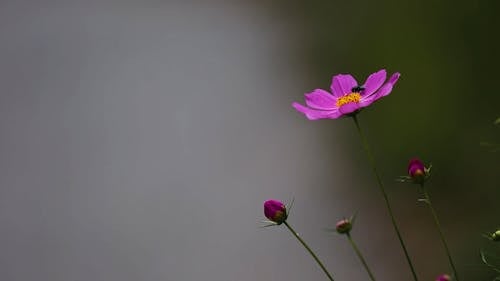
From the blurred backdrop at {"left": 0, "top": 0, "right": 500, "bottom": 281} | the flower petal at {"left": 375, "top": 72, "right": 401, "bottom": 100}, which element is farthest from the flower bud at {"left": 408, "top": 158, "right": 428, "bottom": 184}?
the blurred backdrop at {"left": 0, "top": 0, "right": 500, "bottom": 281}

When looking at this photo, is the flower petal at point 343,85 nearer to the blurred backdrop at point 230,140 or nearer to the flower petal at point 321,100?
the flower petal at point 321,100

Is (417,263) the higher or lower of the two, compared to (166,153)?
lower

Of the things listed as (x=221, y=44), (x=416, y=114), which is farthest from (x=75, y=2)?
(x=416, y=114)

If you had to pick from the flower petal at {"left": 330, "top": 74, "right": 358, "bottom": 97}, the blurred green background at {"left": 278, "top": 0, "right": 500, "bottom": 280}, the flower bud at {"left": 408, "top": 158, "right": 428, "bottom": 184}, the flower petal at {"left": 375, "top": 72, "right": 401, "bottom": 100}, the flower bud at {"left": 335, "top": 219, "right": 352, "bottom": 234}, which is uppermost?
the flower petal at {"left": 330, "top": 74, "right": 358, "bottom": 97}

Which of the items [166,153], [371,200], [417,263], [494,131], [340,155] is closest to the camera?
[417,263]

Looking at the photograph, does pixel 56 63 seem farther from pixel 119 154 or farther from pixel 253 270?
pixel 253 270

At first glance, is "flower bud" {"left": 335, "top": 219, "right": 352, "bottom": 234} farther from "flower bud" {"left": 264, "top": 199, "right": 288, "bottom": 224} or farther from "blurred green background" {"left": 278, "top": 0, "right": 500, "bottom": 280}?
"blurred green background" {"left": 278, "top": 0, "right": 500, "bottom": 280}

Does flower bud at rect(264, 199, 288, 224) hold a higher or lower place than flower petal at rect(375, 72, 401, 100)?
lower

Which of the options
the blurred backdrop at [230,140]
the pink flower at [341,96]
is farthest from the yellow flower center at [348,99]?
the blurred backdrop at [230,140]

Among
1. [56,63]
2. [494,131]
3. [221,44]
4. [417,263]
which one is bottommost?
[417,263]
